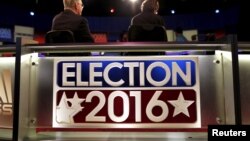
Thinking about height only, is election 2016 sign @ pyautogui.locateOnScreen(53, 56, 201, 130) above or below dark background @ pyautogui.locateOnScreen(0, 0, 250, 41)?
below

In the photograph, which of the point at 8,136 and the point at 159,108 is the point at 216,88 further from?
the point at 8,136

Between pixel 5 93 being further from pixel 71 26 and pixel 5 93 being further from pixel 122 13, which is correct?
pixel 122 13

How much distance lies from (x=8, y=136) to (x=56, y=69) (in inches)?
24.1

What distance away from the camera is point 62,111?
7.79ft

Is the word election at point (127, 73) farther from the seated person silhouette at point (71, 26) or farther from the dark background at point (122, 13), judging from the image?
the dark background at point (122, 13)

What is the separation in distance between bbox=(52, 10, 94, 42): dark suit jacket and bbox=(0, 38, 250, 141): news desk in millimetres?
400

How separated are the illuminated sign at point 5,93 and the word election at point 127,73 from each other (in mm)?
376

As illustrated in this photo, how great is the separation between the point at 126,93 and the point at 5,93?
0.89m

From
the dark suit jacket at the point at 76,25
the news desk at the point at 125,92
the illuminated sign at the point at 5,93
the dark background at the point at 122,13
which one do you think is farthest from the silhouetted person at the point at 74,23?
the dark background at the point at 122,13

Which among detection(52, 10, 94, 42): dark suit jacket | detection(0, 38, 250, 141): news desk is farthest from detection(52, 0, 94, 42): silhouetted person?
detection(0, 38, 250, 141): news desk

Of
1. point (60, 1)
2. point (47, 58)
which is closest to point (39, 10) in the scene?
point (60, 1)

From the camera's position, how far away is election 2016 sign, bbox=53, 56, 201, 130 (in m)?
2.33

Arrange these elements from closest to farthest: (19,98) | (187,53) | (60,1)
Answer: (19,98), (187,53), (60,1)

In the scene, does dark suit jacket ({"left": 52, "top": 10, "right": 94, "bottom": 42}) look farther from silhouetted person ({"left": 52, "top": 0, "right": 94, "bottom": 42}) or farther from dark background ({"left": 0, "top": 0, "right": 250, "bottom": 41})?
dark background ({"left": 0, "top": 0, "right": 250, "bottom": 41})
